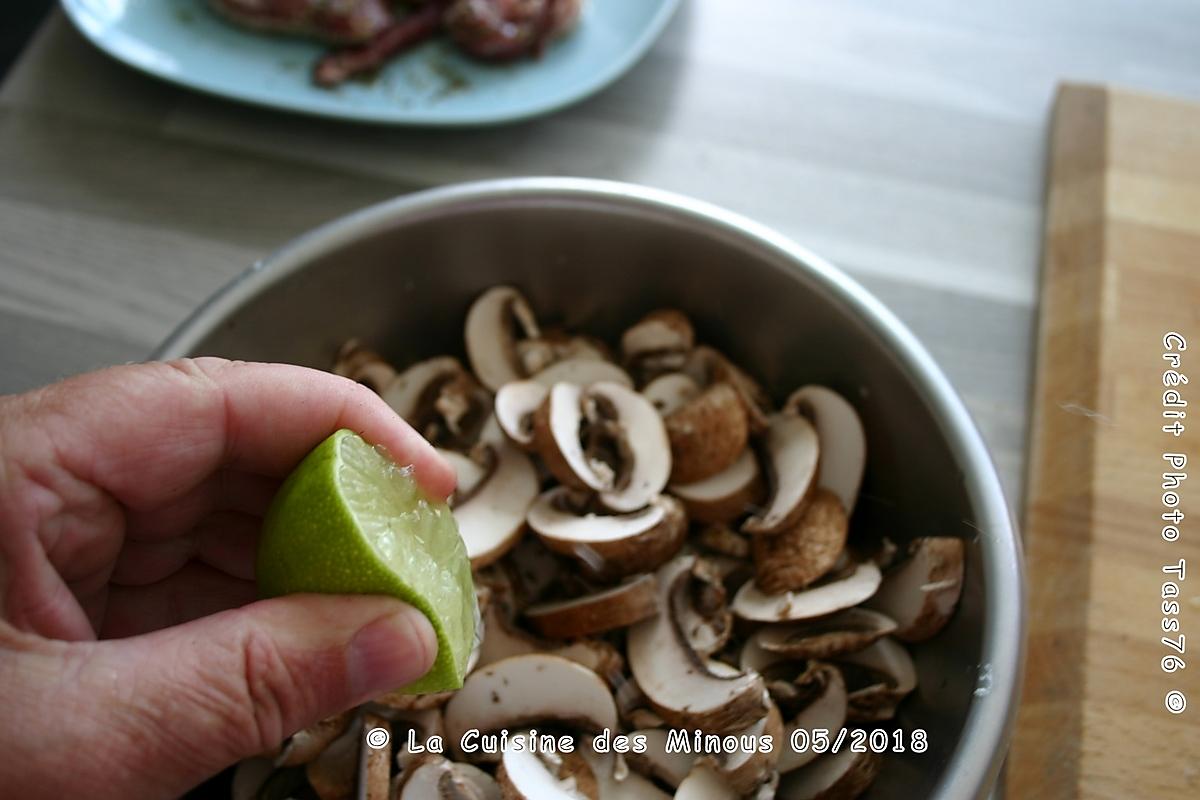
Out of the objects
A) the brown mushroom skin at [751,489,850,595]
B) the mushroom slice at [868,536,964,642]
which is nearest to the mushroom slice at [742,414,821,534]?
the brown mushroom skin at [751,489,850,595]

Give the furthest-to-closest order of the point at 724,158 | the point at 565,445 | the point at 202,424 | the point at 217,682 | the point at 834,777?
the point at 724,158
the point at 565,445
the point at 834,777
the point at 202,424
the point at 217,682

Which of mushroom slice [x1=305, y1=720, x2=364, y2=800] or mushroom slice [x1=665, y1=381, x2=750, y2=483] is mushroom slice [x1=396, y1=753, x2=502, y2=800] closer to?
mushroom slice [x1=305, y1=720, x2=364, y2=800]

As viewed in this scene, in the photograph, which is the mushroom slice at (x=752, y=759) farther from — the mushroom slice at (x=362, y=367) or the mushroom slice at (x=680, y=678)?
the mushroom slice at (x=362, y=367)

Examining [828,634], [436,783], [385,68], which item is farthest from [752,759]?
[385,68]

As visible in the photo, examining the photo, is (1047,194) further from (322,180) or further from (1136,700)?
(322,180)

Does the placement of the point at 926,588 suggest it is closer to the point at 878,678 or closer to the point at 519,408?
the point at 878,678

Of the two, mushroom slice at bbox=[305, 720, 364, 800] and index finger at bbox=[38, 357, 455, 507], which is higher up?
index finger at bbox=[38, 357, 455, 507]
